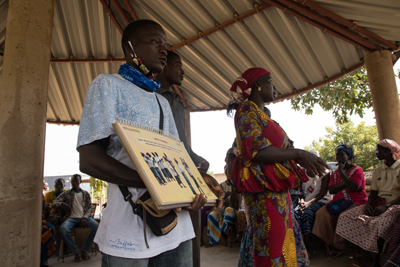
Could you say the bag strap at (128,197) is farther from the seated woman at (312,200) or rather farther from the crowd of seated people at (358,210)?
the seated woman at (312,200)

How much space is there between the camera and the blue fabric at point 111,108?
3.34 ft

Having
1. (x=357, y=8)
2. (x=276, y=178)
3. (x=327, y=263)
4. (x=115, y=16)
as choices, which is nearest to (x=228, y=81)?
(x=115, y=16)

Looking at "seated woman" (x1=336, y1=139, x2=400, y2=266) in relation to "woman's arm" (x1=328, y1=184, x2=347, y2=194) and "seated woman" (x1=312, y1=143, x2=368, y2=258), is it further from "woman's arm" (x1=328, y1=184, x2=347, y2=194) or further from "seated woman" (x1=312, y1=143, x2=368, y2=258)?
"woman's arm" (x1=328, y1=184, x2=347, y2=194)

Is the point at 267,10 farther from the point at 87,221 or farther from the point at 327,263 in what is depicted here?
the point at 87,221

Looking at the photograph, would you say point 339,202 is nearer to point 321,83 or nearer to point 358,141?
point 321,83

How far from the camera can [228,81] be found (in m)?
6.84

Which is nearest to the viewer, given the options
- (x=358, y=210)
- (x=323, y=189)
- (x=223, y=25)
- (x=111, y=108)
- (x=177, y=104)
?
(x=111, y=108)

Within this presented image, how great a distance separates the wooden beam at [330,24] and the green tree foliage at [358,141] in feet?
57.0

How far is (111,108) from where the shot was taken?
3.50 ft

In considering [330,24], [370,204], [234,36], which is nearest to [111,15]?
[234,36]

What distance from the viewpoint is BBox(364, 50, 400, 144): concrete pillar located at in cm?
440

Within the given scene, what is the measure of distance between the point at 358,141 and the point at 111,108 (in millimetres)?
27177

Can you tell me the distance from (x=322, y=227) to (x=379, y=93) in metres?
2.35

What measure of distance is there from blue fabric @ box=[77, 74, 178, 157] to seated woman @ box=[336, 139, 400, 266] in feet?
11.2
